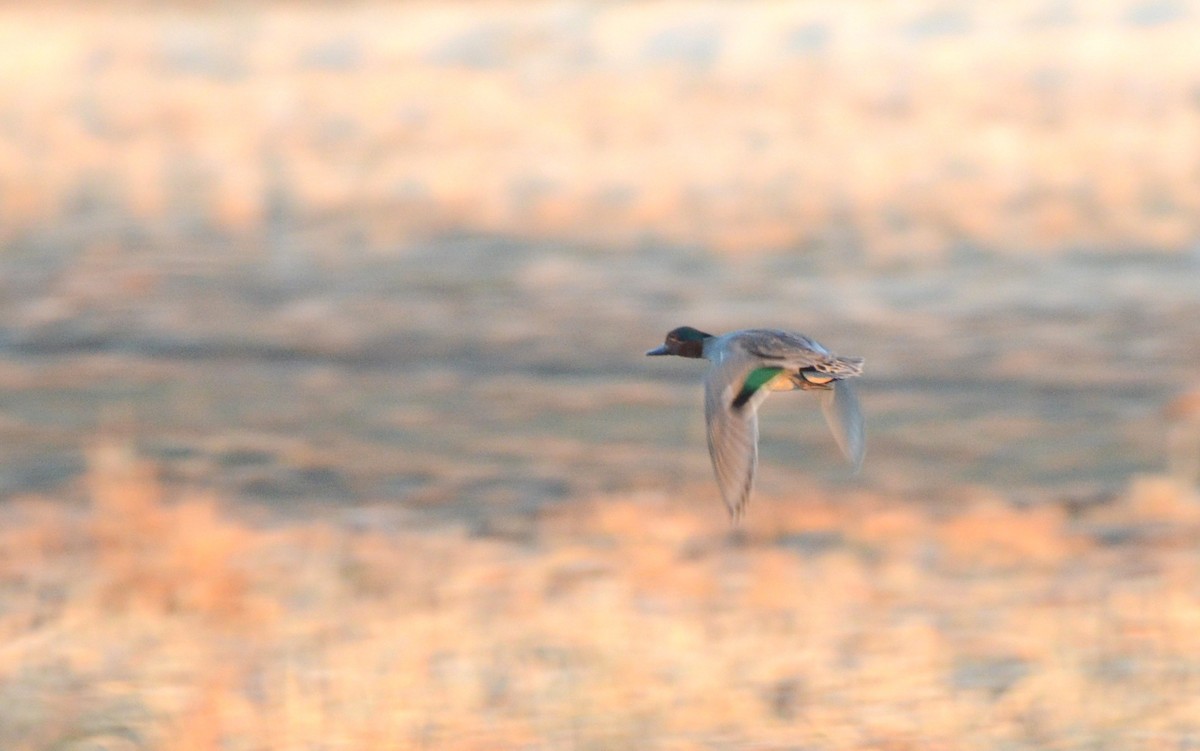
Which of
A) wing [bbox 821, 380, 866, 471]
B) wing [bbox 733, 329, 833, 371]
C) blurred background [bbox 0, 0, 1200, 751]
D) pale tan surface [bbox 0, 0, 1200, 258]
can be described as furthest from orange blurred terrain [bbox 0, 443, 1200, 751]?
pale tan surface [bbox 0, 0, 1200, 258]

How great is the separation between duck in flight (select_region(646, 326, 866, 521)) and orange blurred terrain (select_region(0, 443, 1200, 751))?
1.31 metres

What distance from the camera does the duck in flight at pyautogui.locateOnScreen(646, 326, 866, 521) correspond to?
3.60 metres

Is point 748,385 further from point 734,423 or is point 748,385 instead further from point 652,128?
point 652,128

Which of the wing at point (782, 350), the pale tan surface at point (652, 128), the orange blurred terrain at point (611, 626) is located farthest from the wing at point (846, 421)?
the pale tan surface at point (652, 128)

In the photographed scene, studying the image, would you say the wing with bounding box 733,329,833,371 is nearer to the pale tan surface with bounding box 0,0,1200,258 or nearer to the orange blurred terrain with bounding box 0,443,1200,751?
the orange blurred terrain with bounding box 0,443,1200,751

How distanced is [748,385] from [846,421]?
0.48 metres

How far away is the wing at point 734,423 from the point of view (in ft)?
11.7

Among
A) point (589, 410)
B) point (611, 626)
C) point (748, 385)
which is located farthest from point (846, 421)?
point (589, 410)

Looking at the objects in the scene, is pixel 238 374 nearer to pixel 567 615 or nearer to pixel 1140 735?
pixel 567 615

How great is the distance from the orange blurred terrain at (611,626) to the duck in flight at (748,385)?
1.31m

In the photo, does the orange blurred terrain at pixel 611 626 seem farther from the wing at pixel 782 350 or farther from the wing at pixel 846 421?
the wing at pixel 782 350

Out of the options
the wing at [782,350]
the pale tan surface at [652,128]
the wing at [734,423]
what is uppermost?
the pale tan surface at [652,128]

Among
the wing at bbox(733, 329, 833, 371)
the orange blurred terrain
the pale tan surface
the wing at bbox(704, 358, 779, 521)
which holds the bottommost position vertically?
the orange blurred terrain

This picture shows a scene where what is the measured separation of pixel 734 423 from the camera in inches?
146
